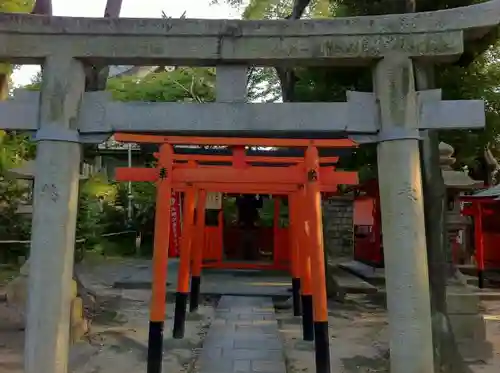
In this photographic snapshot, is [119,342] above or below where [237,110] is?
below

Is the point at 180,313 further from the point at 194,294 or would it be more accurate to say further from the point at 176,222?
the point at 176,222

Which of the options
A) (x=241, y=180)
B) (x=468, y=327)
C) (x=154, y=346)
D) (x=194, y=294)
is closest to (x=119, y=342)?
(x=154, y=346)

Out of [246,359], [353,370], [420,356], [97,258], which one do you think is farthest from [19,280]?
[97,258]

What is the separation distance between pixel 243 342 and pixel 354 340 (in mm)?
1661

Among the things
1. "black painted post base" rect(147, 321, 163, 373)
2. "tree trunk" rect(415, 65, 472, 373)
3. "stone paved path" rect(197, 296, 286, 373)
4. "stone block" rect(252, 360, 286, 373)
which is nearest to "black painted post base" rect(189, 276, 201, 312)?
"stone paved path" rect(197, 296, 286, 373)

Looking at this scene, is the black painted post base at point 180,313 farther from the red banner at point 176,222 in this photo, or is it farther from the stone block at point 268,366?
the red banner at point 176,222

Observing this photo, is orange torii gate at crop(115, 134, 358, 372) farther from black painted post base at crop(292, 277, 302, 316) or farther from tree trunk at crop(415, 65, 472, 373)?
black painted post base at crop(292, 277, 302, 316)

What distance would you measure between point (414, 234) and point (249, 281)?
953 cm

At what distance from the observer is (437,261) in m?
5.59

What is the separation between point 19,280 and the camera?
7785 mm

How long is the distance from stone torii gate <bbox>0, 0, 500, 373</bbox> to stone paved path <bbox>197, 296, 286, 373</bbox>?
7.03 feet

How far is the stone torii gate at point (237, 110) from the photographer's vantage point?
14.0 feet

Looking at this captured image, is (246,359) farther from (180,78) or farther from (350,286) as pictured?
(180,78)

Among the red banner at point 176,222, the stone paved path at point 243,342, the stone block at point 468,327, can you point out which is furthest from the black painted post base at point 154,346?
the red banner at point 176,222
